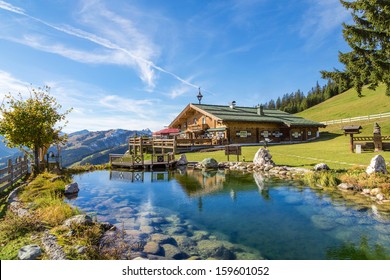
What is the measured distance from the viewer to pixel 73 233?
7.07m

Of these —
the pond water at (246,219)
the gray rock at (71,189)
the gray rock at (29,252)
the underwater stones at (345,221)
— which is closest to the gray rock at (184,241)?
the pond water at (246,219)

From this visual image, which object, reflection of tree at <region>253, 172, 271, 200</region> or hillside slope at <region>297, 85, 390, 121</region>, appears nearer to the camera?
reflection of tree at <region>253, 172, 271, 200</region>

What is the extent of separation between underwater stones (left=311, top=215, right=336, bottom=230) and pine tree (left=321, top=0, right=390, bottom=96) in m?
13.4

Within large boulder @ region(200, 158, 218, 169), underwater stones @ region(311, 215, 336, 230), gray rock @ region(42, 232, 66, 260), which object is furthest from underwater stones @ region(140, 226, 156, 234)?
large boulder @ region(200, 158, 218, 169)

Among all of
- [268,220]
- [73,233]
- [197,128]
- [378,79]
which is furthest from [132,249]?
[197,128]

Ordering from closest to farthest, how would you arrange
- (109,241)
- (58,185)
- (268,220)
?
(109,241)
(268,220)
(58,185)

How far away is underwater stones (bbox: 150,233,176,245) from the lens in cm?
738

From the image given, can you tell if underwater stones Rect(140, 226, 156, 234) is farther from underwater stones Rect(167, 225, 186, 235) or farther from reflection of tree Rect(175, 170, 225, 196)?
reflection of tree Rect(175, 170, 225, 196)

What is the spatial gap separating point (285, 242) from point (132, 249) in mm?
4492

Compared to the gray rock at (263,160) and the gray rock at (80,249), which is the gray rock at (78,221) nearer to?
the gray rock at (80,249)

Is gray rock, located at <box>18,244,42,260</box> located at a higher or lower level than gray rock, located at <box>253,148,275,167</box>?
lower

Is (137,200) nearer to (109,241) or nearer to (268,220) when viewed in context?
(109,241)

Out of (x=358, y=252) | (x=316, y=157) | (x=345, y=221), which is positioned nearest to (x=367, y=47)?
(x=316, y=157)

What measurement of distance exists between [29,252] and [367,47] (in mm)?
23227
